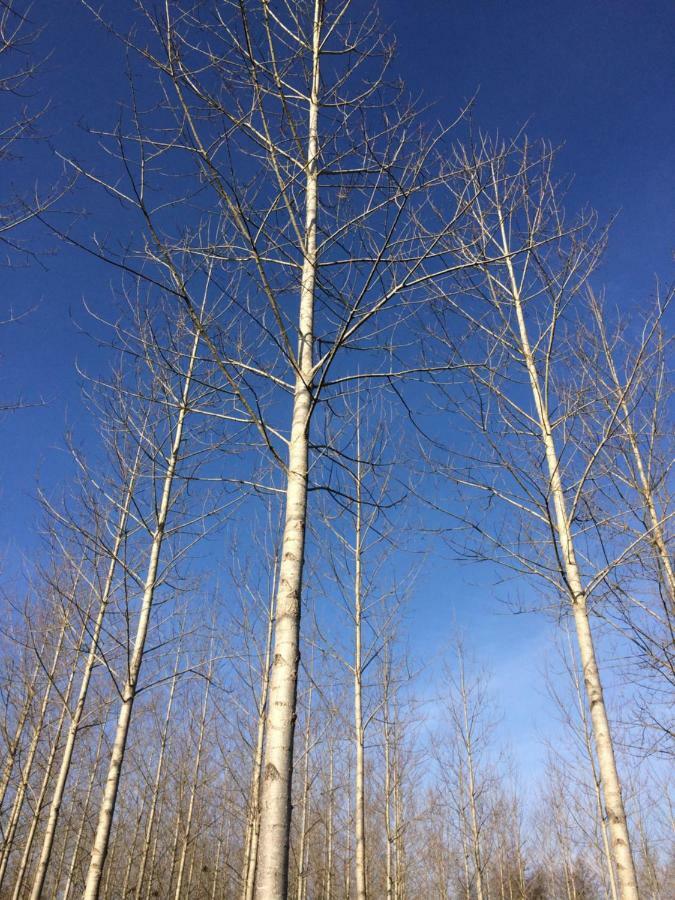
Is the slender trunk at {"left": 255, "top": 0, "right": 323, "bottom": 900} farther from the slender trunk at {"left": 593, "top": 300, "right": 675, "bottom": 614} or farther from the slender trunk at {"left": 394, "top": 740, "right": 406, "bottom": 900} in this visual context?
the slender trunk at {"left": 394, "top": 740, "right": 406, "bottom": 900}

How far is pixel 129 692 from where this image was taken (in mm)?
5008

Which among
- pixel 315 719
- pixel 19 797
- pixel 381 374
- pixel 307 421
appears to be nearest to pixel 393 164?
pixel 381 374

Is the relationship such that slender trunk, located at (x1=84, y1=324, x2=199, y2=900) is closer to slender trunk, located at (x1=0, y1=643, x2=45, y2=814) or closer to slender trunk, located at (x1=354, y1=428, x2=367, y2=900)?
slender trunk, located at (x1=354, y1=428, x2=367, y2=900)

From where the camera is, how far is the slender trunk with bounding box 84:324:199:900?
177 inches

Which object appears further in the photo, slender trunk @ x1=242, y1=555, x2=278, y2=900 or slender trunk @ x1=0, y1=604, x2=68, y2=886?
slender trunk @ x1=0, y1=604, x2=68, y2=886

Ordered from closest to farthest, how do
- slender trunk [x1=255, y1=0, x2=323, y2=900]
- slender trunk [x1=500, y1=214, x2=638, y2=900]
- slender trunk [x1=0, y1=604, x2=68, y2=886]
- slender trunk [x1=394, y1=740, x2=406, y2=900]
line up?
slender trunk [x1=255, y1=0, x2=323, y2=900] < slender trunk [x1=500, y1=214, x2=638, y2=900] < slender trunk [x1=0, y1=604, x2=68, y2=886] < slender trunk [x1=394, y1=740, x2=406, y2=900]

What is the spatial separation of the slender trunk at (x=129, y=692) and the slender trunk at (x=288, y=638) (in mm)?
1093

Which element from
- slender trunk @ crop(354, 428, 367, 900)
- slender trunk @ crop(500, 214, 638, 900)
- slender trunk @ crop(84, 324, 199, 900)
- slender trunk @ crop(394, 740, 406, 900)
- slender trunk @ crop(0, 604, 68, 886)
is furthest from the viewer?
slender trunk @ crop(394, 740, 406, 900)

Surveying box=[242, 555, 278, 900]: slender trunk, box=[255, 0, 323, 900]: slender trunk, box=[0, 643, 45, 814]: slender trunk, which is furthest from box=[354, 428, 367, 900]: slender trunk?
box=[0, 643, 45, 814]: slender trunk

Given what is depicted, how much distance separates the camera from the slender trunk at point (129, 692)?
451 cm

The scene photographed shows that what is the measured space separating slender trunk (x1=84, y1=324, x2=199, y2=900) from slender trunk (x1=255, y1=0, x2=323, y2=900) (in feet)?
3.59

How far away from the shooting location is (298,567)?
2.41 metres

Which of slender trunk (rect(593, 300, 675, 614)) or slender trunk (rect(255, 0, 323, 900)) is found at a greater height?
slender trunk (rect(593, 300, 675, 614))

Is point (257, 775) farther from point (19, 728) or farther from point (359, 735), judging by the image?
point (19, 728)
